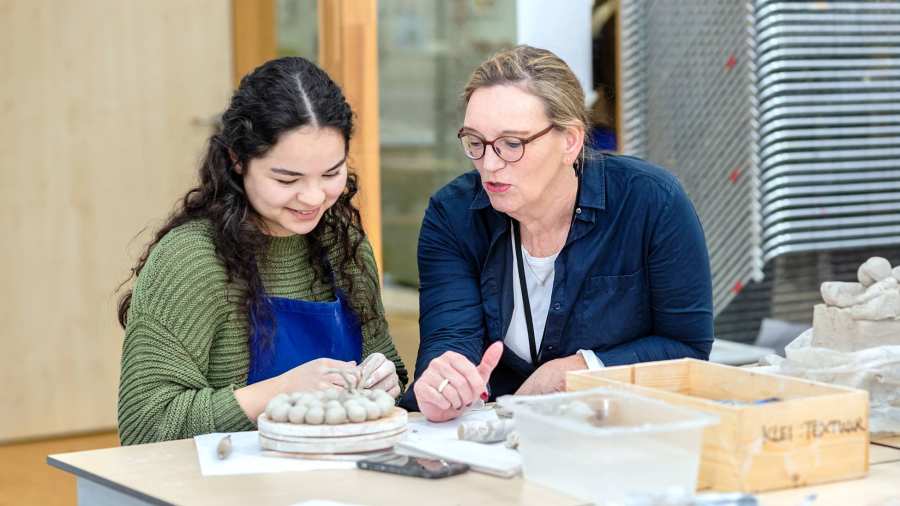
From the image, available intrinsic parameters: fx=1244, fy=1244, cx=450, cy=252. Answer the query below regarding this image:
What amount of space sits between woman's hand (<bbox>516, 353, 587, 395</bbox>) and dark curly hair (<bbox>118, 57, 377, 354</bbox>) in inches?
21.8

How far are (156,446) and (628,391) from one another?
836 millimetres

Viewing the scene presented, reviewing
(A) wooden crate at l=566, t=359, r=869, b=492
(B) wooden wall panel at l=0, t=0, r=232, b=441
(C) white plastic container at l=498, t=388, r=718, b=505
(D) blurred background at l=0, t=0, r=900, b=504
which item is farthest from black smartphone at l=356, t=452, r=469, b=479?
(B) wooden wall panel at l=0, t=0, r=232, b=441

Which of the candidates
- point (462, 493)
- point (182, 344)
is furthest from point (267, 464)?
point (182, 344)

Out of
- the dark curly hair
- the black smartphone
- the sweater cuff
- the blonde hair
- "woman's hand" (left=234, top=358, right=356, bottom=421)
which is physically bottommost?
the sweater cuff

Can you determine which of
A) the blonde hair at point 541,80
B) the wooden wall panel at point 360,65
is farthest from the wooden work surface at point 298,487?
the wooden wall panel at point 360,65

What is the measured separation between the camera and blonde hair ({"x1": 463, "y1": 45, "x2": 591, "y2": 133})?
8.68ft

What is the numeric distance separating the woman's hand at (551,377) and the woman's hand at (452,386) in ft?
0.90

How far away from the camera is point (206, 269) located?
8.27 ft

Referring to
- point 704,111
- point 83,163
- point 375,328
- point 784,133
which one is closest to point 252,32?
point 83,163

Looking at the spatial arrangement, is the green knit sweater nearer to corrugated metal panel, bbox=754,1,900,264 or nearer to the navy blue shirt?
the navy blue shirt

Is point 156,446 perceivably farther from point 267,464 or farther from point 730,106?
point 730,106

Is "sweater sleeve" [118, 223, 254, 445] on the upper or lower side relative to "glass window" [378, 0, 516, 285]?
lower

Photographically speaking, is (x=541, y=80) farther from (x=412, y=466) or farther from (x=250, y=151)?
(x=412, y=466)

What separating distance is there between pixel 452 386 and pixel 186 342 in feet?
1.82
